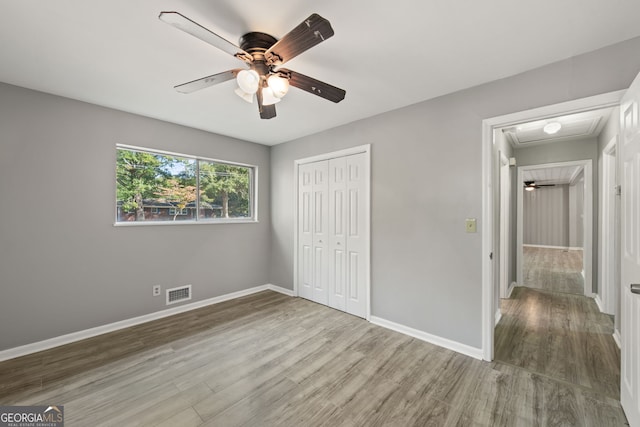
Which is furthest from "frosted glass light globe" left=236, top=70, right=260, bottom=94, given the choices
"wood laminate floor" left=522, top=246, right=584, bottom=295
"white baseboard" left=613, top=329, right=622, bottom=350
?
"wood laminate floor" left=522, top=246, right=584, bottom=295

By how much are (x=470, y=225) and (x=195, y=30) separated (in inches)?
101

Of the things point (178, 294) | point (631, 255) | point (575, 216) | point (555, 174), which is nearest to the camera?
point (631, 255)

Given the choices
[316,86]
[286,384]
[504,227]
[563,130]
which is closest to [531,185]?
[563,130]

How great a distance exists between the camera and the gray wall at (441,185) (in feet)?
6.61

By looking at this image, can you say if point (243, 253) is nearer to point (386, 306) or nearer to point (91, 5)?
point (386, 306)

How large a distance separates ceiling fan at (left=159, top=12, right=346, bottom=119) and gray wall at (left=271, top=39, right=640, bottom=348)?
1333 millimetres

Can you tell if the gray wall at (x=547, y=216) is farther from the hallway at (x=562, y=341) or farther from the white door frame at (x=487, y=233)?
the white door frame at (x=487, y=233)

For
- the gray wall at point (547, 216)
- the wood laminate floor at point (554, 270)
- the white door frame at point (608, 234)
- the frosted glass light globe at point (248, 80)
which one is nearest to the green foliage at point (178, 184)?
the frosted glass light globe at point (248, 80)

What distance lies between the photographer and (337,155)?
357 cm

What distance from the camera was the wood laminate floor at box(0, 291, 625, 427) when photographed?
1705mm

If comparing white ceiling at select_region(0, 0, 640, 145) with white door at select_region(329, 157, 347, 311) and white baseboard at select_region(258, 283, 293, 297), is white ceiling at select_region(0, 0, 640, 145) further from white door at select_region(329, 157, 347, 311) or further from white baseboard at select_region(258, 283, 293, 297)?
white baseboard at select_region(258, 283, 293, 297)

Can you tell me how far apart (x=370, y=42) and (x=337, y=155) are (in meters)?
1.81

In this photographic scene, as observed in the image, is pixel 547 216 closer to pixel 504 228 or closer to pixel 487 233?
pixel 504 228

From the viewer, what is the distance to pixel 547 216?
9.02m
